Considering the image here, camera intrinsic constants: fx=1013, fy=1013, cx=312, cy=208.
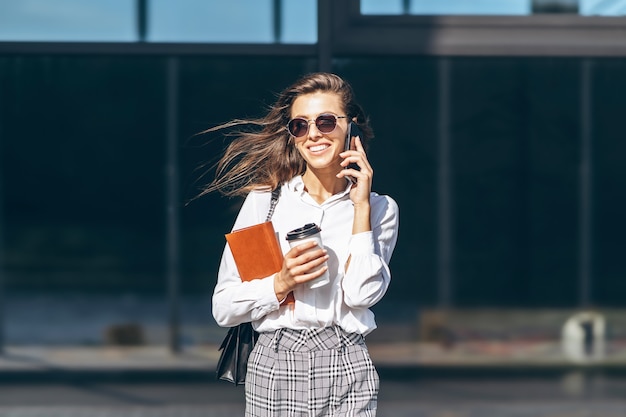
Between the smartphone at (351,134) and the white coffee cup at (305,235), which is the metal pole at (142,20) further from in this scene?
the white coffee cup at (305,235)

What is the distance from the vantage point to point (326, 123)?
2844mm

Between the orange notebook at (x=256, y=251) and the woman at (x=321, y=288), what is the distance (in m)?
0.03

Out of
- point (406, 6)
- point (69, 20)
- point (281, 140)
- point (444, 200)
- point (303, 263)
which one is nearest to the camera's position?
point (303, 263)

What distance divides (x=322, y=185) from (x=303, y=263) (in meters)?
0.38

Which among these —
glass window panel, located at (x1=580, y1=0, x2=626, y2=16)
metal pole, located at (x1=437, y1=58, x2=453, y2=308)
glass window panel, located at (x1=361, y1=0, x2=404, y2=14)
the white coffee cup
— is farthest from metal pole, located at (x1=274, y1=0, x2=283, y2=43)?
the white coffee cup

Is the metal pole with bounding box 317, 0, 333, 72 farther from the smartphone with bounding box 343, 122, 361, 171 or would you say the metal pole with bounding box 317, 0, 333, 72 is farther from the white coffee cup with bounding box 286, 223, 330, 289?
the white coffee cup with bounding box 286, 223, 330, 289

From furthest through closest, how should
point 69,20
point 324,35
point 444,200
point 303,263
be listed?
point 444,200, point 69,20, point 324,35, point 303,263

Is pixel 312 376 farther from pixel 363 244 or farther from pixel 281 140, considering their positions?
pixel 281 140

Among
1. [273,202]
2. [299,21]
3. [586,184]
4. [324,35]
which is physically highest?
[299,21]

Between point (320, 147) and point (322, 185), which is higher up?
point (320, 147)

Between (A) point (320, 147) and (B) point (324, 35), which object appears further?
(B) point (324, 35)

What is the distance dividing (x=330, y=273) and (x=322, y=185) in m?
0.28

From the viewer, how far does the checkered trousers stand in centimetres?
279

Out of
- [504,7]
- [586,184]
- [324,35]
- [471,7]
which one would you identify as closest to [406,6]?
[471,7]
